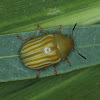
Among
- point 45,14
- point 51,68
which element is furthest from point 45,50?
point 45,14

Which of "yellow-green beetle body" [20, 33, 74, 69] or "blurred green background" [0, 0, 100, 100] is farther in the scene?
"yellow-green beetle body" [20, 33, 74, 69]

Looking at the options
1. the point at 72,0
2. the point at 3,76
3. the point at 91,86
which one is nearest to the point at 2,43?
the point at 3,76

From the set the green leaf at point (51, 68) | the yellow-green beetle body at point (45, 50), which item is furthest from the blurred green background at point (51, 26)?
the yellow-green beetle body at point (45, 50)

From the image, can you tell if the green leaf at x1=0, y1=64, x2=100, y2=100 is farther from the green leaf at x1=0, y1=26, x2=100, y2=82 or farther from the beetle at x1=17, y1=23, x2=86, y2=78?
the beetle at x1=17, y1=23, x2=86, y2=78

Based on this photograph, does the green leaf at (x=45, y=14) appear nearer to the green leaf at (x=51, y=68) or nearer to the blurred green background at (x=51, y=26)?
the blurred green background at (x=51, y=26)

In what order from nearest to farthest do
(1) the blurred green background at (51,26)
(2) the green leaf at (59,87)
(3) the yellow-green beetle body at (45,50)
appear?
1. (2) the green leaf at (59,87)
2. (1) the blurred green background at (51,26)
3. (3) the yellow-green beetle body at (45,50)

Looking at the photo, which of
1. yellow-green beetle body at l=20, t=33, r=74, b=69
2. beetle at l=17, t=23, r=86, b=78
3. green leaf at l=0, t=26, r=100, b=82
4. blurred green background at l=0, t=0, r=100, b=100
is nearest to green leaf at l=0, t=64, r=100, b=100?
blurred green background at l=0, t=0, r=100, b=100
